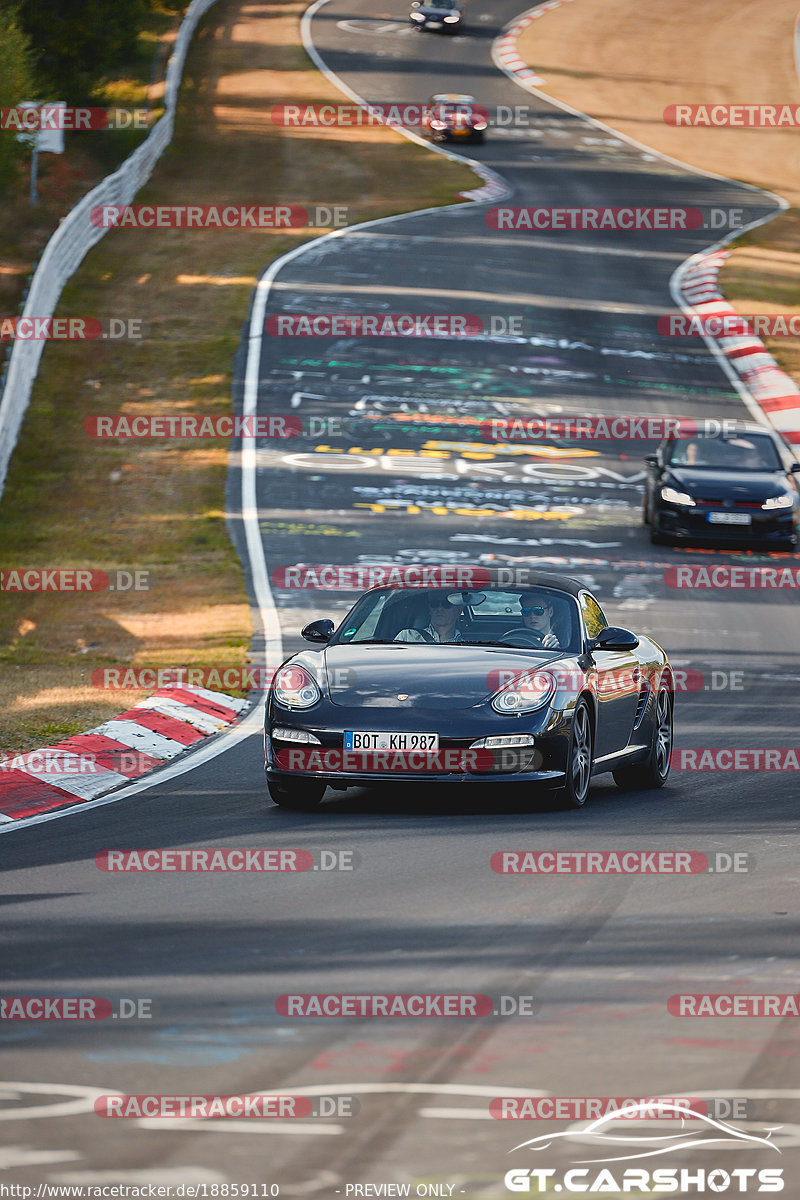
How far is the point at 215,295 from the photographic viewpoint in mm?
37000

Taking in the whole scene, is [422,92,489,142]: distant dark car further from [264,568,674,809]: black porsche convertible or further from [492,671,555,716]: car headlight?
[492,671,555,716]: car headlight

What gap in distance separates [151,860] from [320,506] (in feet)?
52.0

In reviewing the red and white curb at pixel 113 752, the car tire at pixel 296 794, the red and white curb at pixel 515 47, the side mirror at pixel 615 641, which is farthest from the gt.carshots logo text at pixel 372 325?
the red and white curb at pixel 515 47

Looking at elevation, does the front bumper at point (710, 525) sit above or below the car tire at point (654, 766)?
below

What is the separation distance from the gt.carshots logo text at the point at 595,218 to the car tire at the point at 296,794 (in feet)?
114

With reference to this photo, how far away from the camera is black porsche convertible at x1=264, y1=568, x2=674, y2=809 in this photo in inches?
399

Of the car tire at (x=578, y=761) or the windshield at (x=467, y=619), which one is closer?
the car tire at (x=578, y=761)

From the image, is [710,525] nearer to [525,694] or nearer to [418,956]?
[525,694]

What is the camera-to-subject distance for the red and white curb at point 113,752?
35.4 ft

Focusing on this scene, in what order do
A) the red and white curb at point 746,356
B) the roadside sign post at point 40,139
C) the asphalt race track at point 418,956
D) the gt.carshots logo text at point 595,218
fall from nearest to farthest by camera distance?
the asphalt race track at point 418,956, the red and white curb at point 746,356, the roadside sign post at point 40,139, the gt.carshots logo text at point 595,218

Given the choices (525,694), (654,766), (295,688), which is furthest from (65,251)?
(525,694)

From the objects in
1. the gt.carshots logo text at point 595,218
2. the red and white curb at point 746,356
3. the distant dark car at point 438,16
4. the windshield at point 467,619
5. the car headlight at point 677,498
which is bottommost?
the gt.carshots logo text at point 595,218

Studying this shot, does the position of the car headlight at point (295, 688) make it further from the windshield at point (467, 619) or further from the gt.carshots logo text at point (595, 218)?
the gt.carshots logo text at point (595, 218)

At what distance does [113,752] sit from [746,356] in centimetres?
2470
